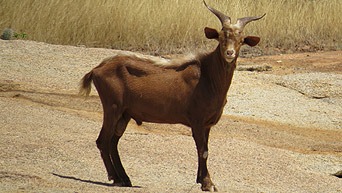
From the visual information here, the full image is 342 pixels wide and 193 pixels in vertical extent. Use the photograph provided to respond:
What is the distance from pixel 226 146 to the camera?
9.12m

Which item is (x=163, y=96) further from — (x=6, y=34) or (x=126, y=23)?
(x=126, y=23)

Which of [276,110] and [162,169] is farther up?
[162,169]

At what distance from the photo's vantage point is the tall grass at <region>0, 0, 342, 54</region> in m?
16.9

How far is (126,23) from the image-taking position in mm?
17375

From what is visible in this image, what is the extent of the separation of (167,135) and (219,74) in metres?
2.95

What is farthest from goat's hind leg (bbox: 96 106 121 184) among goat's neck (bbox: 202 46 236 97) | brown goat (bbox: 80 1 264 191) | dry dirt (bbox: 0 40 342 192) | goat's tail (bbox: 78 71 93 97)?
goat's neck (bbox: 202 46 236 97)

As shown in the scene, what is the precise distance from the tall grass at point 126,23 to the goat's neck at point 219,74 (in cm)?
1026

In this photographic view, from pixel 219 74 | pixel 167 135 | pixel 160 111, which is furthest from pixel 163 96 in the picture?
pixel 167 135

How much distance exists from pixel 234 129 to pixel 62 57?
5075 mm

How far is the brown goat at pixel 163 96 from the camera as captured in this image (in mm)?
6461

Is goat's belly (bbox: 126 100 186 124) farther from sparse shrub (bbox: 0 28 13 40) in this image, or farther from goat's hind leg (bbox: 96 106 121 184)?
sparse shrub (bbox: 0 28 13 40)

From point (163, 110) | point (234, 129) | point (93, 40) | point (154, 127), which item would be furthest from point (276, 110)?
point (93, 40)

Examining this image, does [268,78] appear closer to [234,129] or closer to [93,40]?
[234,129]

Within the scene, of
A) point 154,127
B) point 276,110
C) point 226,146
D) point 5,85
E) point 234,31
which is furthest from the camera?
point 276,110
